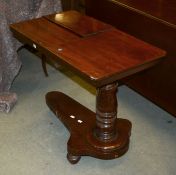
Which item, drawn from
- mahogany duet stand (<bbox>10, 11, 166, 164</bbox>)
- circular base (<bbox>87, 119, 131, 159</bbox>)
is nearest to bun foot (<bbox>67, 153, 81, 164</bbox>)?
mahogany duet stand (<bbox>10, 11, 166, 164</bbox>)

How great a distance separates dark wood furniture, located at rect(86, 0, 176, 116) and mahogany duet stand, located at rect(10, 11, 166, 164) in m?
0.23

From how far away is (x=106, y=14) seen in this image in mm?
2070

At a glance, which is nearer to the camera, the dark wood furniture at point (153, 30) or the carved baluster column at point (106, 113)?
the carved baluster column at point (106, 113)

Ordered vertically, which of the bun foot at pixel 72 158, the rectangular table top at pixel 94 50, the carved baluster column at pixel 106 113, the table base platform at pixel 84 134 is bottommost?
the bun foot at pixel 72 158

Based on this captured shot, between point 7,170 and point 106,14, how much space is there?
41.0 inches

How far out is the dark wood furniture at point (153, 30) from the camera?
1716 mm

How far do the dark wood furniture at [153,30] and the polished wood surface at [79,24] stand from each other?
0.77ft

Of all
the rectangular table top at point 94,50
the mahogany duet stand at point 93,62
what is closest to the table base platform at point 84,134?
the mahogany duet stand at point 93,62

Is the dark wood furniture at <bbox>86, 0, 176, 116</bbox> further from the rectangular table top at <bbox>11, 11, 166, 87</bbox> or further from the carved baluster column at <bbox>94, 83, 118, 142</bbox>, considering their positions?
the carved baluster column at <bbox>94, 83, 118, 142</bbox>

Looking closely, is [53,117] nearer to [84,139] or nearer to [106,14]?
[84,139]

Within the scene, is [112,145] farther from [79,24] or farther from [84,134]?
[79,24]

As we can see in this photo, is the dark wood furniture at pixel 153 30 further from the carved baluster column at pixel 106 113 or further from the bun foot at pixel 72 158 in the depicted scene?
the bun foot at pixel 72 158

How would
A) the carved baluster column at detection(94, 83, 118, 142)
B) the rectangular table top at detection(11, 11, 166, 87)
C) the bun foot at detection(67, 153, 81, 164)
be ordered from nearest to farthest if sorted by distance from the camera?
the rectangular table top at detection(11, 11, 166, 87), the carved baluster column at detection(94, 83, 118, 142), the bun foot at detection(67, 153, 81, 164)

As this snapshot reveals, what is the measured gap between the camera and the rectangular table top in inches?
52.2
